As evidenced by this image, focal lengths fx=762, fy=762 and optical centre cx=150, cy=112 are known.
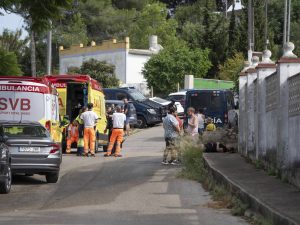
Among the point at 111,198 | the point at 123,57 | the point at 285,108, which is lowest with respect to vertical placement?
the point at 111,198

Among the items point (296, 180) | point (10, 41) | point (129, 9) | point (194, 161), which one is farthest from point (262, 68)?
point (129, 9)

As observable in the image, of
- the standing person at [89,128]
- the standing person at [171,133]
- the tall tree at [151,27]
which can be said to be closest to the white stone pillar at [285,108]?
the standing person at [171,133]

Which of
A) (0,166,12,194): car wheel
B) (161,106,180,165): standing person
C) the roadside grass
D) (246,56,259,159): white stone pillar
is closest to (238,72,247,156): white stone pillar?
(246,56,259,159): white stone pillar

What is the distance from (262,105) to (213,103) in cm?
1391

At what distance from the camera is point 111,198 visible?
15516mm

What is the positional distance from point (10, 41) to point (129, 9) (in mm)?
22666

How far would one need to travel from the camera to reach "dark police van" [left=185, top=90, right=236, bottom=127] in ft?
107

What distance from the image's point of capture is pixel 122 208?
13977 millimetres

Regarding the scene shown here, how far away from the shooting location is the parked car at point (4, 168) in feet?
51.8

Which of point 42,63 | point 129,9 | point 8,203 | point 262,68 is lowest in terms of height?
point 8,203

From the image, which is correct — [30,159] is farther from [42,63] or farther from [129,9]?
[129,9]

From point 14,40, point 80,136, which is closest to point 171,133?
point 80,136

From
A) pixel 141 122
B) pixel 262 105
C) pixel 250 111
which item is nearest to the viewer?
pixel 262 105

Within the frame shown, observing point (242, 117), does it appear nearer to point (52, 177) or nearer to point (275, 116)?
point (275, 116)
